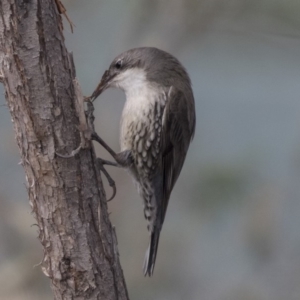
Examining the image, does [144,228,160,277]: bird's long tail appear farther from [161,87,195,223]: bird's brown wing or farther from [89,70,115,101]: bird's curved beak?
[89,70,115,101]: bird's curved beak

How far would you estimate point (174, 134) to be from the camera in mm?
4195

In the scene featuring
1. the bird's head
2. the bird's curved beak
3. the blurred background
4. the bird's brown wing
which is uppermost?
the bird's head

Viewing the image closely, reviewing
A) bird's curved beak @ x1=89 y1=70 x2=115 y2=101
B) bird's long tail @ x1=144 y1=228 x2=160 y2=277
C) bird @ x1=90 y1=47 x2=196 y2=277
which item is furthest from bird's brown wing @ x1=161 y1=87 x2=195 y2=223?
bird's curved beak @ x1=89 y1=70 x2=115 y2=101

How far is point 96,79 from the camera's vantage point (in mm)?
5570

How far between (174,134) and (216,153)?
169 cm

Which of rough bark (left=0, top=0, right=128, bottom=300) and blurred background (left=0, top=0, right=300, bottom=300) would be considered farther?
blurred background (left=0, top=0, right=300, bottom=300)

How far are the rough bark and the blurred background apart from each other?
1.98 metres

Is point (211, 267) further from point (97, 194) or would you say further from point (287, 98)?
point (97, 194)

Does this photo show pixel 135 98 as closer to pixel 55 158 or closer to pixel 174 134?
pixel 174 134

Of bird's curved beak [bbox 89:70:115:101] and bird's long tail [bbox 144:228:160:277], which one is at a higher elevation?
bird's curved beak [bbox 89:70:115:101]

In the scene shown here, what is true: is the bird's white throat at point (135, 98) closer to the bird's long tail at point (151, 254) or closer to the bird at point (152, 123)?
the bird at point (152, 123)

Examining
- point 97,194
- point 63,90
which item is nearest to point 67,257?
point 97,194

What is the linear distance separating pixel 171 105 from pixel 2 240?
5.94ft

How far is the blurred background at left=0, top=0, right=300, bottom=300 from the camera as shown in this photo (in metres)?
5.48
